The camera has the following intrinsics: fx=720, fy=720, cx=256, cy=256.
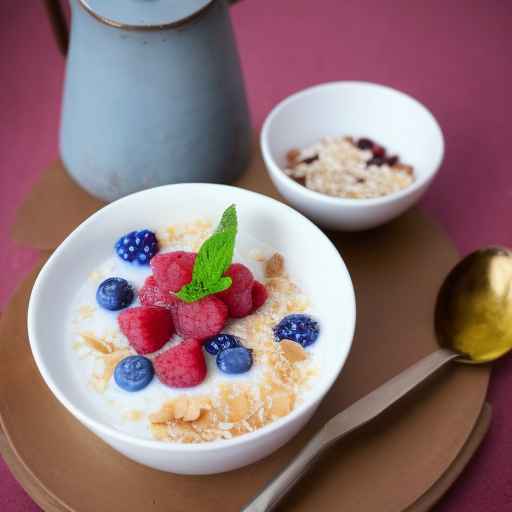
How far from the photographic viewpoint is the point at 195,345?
915 mm

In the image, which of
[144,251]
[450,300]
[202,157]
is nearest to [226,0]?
[202,157]

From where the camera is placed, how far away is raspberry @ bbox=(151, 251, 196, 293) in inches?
38.0

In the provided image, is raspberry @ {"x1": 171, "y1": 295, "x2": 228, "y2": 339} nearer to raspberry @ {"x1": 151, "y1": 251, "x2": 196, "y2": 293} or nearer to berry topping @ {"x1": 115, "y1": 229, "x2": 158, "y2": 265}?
raspberry @ {"x1": 151, "y1": 251, "x2": 196, "y2": 293}

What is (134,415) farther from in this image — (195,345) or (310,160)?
(310,160)

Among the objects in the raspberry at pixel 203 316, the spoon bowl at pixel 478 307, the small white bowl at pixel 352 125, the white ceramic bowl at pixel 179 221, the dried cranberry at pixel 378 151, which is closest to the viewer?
the white ceramic bowl at pixel 179 221

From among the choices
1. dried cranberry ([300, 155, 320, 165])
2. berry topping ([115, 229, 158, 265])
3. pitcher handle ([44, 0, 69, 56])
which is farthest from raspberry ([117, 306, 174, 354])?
pitcher handle ([44, 0, 69, 56])

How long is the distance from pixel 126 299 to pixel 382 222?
1.45 ft

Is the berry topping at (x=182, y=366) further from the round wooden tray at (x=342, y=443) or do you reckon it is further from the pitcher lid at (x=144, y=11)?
the pitcher lid at (x=144, y=11)

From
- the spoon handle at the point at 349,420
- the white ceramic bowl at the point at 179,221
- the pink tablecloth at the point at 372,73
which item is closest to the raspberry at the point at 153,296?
the white ceramic bowl at the point at 179,221

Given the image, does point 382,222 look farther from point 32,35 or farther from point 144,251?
point 32,35

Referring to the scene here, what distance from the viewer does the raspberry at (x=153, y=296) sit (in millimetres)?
983

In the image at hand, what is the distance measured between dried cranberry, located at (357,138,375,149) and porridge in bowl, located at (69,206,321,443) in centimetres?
39

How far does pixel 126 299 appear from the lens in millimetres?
1006

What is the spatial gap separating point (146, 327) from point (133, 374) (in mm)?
62
